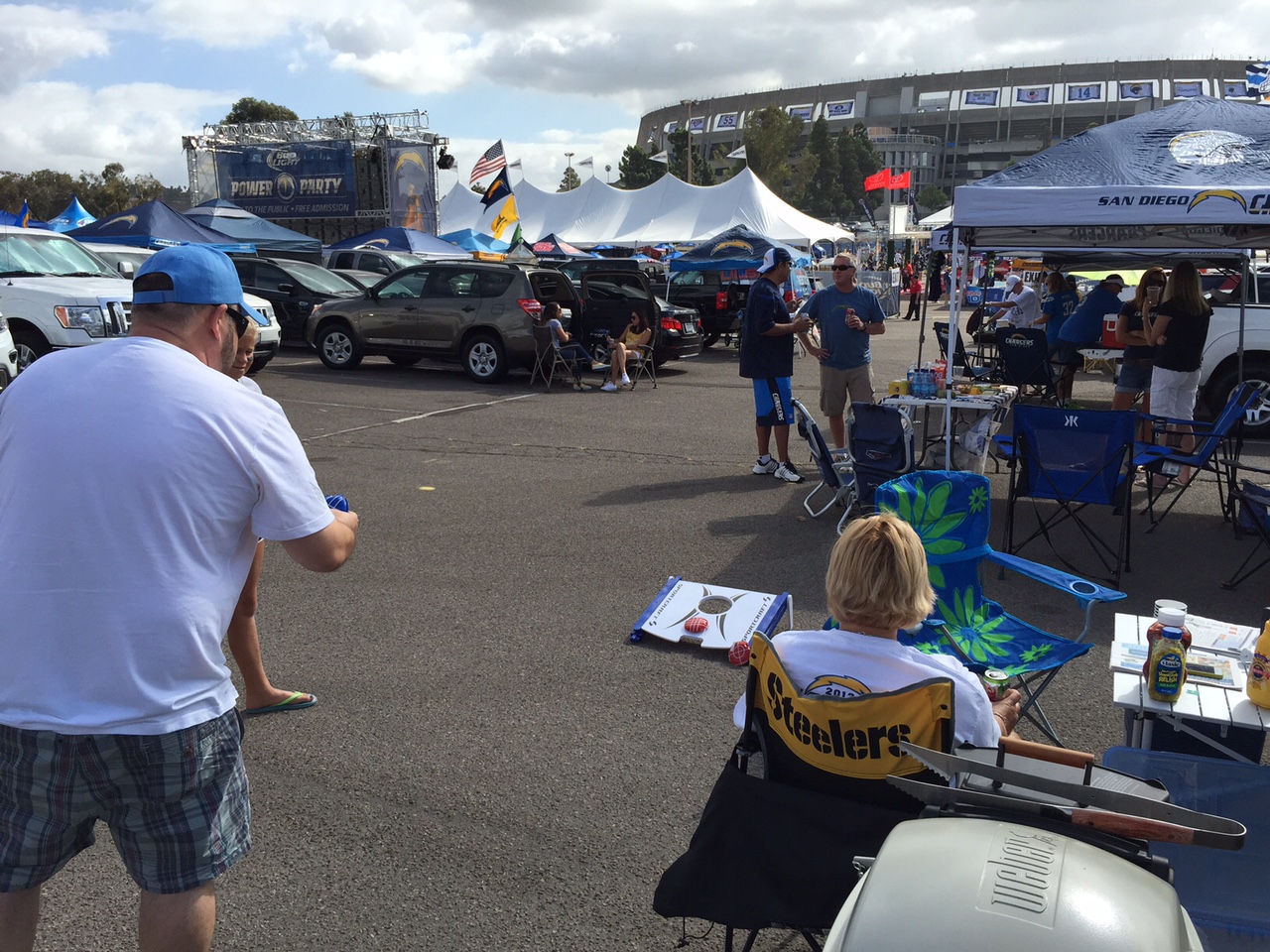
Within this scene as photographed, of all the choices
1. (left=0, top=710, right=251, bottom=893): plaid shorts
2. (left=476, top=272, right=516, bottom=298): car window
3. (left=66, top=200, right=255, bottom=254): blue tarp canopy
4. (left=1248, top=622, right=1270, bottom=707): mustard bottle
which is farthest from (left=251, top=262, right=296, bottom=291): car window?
(left=1248, top=622, right=1270, bottom=707): mustard bottle

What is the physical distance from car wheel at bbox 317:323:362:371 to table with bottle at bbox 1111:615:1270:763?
13.7 m

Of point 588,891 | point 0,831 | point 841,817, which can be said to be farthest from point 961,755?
point 0,831

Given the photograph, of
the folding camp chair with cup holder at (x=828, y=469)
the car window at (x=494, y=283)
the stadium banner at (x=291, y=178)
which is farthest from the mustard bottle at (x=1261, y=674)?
the stadium banner at (x=291, y=178)

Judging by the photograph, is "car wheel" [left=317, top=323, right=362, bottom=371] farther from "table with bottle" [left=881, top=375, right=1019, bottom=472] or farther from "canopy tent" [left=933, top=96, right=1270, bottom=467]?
"canopy tent" [left=933, top=96, right=1270, bottom=467]

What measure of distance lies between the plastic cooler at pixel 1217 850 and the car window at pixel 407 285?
44.3ft

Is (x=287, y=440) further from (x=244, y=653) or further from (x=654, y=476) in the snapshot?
(x=654, y=476)

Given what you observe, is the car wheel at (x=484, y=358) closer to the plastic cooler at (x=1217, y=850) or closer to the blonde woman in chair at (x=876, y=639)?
the blonde woman in chair at (x=876, y=639)

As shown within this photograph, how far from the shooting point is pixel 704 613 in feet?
17.1

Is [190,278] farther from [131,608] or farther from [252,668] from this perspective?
[252,668]

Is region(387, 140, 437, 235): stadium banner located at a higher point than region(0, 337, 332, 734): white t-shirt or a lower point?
higher

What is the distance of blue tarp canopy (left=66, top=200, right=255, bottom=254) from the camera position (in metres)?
19.0

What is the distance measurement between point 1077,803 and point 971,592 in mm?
2818

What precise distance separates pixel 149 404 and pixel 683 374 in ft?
47.6

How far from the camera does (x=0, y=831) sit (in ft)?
6.50
